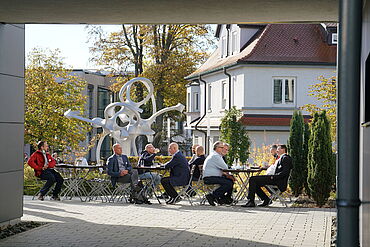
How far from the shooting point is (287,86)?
38219 mm

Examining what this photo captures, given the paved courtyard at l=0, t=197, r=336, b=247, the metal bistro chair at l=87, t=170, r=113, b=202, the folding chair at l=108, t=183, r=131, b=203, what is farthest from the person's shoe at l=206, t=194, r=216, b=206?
the metal bistro chair at l=87, t=170, r=113, b=202

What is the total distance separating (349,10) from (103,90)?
242 feet

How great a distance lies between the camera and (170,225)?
1362cm

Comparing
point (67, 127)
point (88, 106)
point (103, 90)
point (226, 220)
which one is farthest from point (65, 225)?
point (103, 90)

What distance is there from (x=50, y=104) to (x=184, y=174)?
89.2ft

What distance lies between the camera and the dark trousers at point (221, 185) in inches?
691

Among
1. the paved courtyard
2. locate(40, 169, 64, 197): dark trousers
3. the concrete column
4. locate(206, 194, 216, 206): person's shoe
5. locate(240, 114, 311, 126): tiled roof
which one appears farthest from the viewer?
locate(240, 114, 311, 126): tiled roof

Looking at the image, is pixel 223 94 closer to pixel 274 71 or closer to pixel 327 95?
pixel 274 71

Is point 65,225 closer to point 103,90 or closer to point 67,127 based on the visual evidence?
point 67,127

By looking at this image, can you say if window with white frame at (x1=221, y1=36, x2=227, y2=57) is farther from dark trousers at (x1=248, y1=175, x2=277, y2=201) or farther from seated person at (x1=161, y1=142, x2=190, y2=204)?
dark trousers at (x1=248, y1=175, x2=277, y2=201)

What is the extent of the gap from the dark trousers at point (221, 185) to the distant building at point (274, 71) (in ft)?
64.9

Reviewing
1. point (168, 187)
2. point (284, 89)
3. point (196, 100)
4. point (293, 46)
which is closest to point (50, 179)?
point (168, 187)

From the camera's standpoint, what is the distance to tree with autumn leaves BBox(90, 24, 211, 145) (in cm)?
4538

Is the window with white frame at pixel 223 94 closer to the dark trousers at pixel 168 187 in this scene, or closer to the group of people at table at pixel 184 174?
the group of people at table at pixel 184 174
